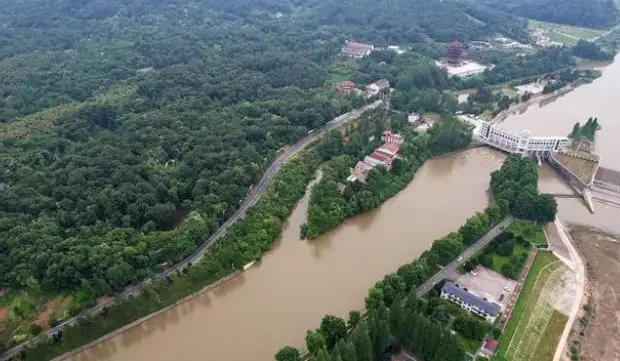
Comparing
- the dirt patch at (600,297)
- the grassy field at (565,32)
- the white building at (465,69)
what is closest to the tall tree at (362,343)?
the dirt patch at (600,297)

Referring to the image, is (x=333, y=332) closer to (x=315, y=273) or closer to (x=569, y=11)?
(x=315, y=273)

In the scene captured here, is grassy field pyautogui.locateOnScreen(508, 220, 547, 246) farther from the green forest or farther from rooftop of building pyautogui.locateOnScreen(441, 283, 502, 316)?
the green forest

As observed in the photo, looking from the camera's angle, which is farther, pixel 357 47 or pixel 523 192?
pixel 357 47

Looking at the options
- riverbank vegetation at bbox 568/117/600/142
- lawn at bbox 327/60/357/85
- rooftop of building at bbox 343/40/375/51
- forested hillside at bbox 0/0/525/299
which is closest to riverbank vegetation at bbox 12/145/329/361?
forested hillside at bbox 0/0/525/299

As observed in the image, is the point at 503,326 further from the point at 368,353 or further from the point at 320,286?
the point at 320,286


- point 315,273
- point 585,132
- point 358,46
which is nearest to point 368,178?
point 315,273
